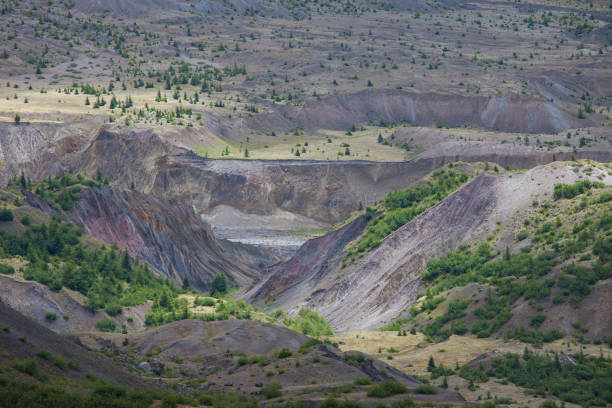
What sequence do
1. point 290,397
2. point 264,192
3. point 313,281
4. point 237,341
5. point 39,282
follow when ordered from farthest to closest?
point 264,192 → point 313,281 → point 39,282 → point 237,341 → point 290,397

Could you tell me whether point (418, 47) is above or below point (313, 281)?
above

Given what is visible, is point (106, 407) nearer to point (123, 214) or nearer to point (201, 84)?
point (123, 214)

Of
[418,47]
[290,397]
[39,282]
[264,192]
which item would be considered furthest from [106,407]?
[418,47]

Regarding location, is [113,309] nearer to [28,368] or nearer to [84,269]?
[84,269]

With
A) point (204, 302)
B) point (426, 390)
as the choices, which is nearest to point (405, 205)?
point (204, 302)

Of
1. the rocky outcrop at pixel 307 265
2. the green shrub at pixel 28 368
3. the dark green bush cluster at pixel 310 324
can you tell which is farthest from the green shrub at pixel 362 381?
the rocky outcrop at pixel 307 265

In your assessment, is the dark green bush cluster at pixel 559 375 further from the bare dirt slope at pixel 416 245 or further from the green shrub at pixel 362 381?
the bare dirt slope at pixel 416 245
